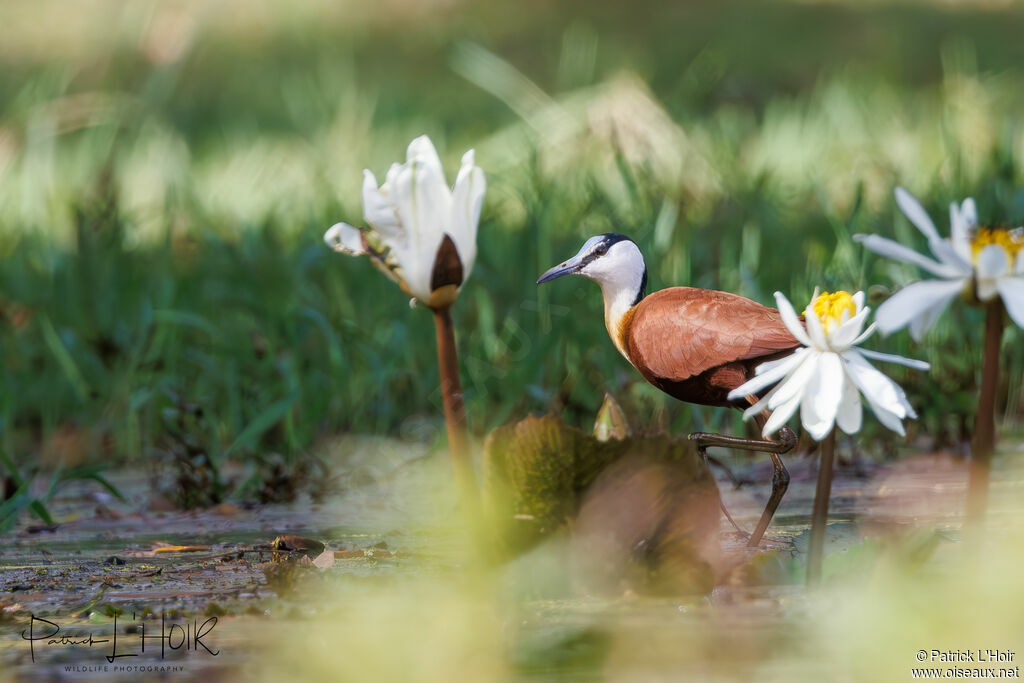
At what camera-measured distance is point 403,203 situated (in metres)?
1.91

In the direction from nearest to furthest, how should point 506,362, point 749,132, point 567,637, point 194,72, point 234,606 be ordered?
point 567,637 → point 234,606 → point 506,362 → point 749,132 → point 194,72

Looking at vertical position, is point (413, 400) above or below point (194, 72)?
below

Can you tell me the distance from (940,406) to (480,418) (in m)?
1.12

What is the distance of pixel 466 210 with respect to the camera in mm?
1954

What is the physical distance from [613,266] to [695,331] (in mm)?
184

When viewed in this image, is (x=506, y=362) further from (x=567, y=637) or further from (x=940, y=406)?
(x=567, y=637)

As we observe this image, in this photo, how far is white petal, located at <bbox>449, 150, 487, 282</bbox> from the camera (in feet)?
6.34

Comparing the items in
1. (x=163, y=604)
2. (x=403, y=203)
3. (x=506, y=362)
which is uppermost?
(x=403, y=203)

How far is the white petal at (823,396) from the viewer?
5.19 feet

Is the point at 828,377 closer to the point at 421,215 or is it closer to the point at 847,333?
the point at 847,333

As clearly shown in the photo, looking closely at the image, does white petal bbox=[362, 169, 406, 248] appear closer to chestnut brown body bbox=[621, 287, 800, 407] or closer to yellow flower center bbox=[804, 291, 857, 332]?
chestnut brown body bbox=[621, 287, 800, 407]

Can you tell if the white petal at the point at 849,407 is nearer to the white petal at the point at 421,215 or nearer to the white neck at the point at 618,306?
the white neck at the point at 618,306

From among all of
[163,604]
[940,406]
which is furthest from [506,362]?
[163,604]

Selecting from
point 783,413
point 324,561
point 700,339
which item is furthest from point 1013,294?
point 324,561
